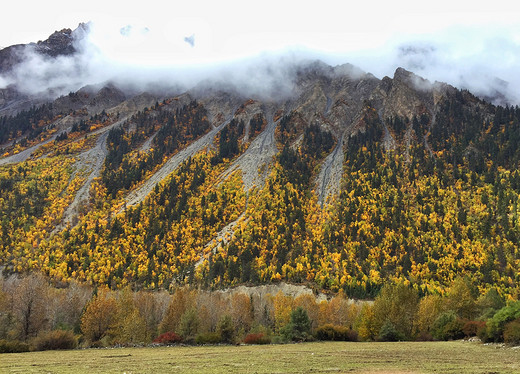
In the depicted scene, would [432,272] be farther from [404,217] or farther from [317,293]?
[317,293]

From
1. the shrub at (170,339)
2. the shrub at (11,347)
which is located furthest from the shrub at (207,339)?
the shrub at (11,347)

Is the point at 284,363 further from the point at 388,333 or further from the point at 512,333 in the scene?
the point at 388,333

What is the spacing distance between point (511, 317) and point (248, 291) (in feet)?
326

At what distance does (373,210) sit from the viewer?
168625 millimetres

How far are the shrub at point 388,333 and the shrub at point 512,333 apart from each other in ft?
71.9

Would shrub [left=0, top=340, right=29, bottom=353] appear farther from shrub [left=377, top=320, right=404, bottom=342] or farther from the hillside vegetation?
the hillside vegetation

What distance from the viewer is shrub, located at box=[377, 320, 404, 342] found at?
63.2 metres

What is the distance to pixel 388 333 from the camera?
6325cm

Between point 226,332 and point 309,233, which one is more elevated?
point 309,233

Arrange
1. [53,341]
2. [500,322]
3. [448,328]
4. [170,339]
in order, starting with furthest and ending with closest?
[448,328] < [170,339] < [500,322] < [53,341]

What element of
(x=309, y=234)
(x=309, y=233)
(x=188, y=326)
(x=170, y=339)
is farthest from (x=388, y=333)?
(x=309, y=233)

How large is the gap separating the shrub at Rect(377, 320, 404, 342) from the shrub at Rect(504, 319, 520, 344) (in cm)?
2191

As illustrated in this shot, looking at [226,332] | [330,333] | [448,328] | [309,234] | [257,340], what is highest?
[309,234]

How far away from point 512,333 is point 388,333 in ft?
78.9
